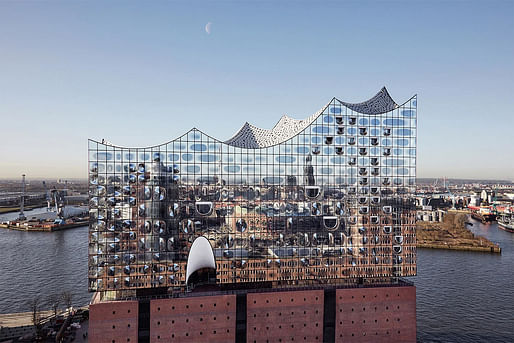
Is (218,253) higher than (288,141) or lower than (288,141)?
lower

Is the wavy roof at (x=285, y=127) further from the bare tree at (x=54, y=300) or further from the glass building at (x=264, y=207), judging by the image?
the bare tree at (x=54, y=300)

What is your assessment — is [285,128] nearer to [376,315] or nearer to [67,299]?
[376,315]

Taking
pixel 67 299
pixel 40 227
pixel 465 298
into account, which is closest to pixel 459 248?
pixel 465 298

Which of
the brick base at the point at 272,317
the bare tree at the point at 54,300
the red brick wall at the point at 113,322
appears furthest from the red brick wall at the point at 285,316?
the bare tree at the point at 54,300

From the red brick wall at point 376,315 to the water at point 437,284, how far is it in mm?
4778

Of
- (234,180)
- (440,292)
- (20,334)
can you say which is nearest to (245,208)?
(234,180)

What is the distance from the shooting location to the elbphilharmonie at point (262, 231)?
35750mm

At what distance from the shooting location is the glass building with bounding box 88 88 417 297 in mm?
36062

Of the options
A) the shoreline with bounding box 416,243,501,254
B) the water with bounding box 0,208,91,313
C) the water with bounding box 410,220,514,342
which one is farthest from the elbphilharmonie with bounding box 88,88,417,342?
the shoreline with bounding box 416,243,501,254

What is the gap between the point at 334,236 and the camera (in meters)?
40.3

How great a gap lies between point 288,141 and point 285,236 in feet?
33.8

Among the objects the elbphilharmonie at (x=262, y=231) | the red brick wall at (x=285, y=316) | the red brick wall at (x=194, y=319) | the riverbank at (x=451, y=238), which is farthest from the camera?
the riverbank at (x=451, y=238)

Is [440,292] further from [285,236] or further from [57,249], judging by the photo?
[57,249]

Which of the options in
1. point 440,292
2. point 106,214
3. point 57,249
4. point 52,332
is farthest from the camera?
point 57,249
